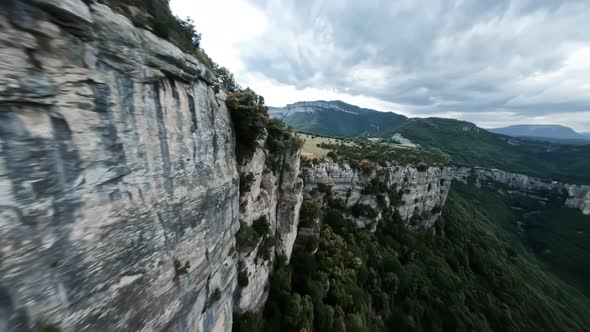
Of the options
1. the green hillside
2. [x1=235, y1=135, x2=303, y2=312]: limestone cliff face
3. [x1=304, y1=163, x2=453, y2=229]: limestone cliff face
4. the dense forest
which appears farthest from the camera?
the green hillside

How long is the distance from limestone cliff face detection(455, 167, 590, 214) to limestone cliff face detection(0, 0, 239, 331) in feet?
495

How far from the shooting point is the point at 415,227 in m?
56.2

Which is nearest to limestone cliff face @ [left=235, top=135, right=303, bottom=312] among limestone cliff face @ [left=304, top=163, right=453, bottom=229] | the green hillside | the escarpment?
the escarpment

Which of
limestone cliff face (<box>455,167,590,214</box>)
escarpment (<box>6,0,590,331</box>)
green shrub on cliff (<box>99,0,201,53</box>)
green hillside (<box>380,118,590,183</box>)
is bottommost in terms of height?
limestone cliff face (<box>455,167,590,214</box>)

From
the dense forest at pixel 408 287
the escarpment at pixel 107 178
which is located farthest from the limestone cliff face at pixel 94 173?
the dense forest at pixel 408 287

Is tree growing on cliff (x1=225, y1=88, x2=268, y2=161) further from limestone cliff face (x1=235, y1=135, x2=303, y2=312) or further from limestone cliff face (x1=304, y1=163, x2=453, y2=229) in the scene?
limestone cliff face (x1=304, y1=163, x2=453, y2=229)

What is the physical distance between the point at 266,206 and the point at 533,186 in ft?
634

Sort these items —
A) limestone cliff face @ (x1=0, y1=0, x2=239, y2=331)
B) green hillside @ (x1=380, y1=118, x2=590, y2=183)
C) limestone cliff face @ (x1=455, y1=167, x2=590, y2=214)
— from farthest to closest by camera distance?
green hillside @ (x1=380, y1=118, x2=590, y2=183)
limestone cliff face @ (x1=455, y1=167, x2=590, y2=214)
limestone cliff face @ (x1=0, y1=0, x2=239, y2=331)

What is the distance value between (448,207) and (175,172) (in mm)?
85787

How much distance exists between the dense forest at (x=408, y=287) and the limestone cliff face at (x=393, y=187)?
3.62 meters

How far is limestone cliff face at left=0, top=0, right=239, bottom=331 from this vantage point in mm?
5691

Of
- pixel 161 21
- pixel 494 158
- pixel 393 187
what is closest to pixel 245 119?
pixel 161 21

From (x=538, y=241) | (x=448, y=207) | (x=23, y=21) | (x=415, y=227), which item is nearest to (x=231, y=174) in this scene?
(x=23, y=21)

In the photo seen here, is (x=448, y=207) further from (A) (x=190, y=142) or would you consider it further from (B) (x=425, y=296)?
(A) (x=190, y=142)
